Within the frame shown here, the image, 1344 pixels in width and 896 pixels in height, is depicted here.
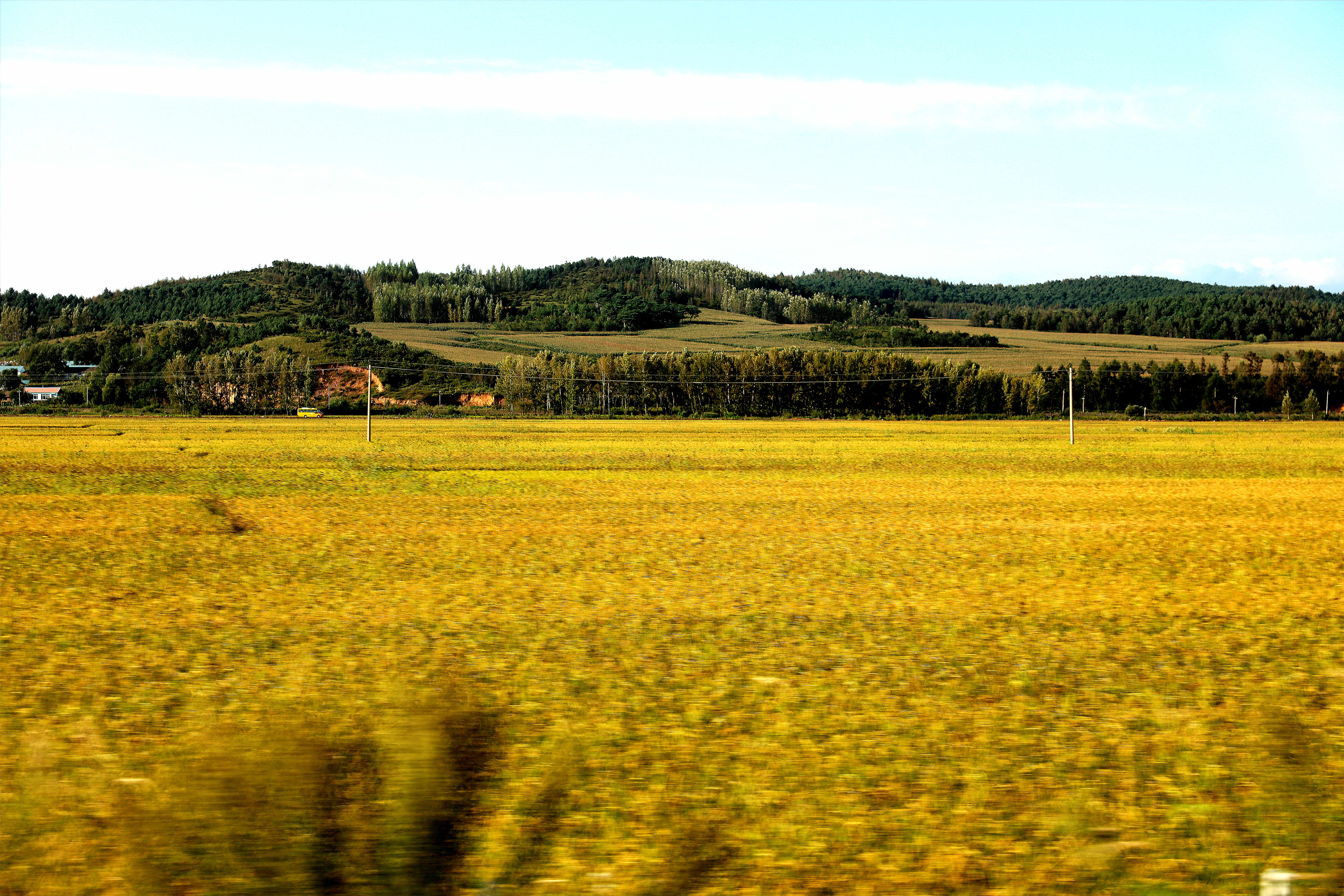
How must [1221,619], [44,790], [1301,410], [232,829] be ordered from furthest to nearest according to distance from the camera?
[1301,410], [1221,619], [44,790], [232,829]

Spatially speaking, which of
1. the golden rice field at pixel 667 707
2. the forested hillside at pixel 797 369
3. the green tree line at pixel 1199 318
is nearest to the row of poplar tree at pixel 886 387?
the forested hillside at pixel 797 369

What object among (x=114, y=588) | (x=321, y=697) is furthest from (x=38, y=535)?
(x=321, y=697)

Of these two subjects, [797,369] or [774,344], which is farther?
[774,344]

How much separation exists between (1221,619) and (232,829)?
26.8 ft

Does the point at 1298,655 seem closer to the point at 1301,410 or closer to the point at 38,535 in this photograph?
the point at 38,535

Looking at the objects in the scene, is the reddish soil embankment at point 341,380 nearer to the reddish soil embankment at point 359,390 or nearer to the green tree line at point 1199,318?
the reddish soil embankment at point 359,390

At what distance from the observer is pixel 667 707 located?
648 centimetres

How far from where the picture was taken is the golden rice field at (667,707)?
4.34 m

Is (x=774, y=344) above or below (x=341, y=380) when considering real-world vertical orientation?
above

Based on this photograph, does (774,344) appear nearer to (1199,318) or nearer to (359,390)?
(359,390)

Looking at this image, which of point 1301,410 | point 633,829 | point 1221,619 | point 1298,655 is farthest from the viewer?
point 1301,410

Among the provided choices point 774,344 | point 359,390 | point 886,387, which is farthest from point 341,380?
point 886,387

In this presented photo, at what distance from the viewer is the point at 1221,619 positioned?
31.3ft

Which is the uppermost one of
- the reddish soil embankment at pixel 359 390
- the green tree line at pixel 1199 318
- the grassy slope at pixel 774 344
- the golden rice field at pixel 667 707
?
the green tree line at pixel 1199 318
